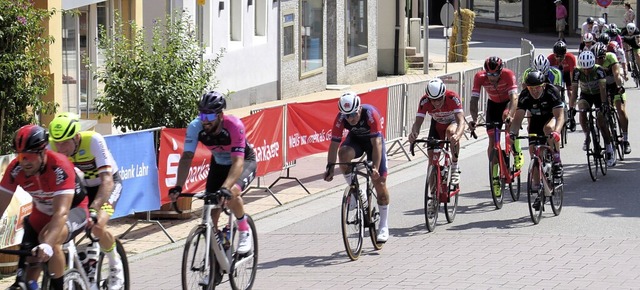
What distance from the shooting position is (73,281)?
9.07 metres

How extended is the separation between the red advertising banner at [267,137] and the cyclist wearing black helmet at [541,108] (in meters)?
3.36

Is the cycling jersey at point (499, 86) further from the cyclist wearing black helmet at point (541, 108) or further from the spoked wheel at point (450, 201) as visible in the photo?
the spoked wheel at point (450, 201)

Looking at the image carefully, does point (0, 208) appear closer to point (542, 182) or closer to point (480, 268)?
point (480, 268)

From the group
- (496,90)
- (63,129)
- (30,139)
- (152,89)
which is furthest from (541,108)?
(30,139)

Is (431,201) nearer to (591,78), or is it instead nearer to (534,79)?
(534,79)

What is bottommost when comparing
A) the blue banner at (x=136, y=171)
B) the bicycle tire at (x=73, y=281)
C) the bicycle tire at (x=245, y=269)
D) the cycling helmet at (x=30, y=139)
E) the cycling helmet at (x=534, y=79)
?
the bicycle tire at (x=245, y=269)

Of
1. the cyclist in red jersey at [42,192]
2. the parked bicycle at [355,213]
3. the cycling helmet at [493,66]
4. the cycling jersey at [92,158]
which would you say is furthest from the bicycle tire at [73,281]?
the cycling helmet at [493,66]

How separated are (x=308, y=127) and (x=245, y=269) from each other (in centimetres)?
750

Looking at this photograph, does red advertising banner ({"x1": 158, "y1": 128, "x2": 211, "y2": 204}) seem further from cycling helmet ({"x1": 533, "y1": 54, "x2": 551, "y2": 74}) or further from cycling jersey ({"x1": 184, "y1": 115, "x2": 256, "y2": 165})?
cycling helmet ({"x1": 533, "y1": 54, "x2": 551, "y2": 74})

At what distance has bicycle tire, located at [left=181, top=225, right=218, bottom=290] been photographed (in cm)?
997

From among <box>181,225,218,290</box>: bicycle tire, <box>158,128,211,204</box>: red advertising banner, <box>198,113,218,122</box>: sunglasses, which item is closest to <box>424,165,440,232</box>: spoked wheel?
<box>158,128,211,204</box>: red advertising banner

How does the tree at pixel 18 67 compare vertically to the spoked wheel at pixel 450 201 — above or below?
above

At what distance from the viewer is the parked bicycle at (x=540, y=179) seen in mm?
14250

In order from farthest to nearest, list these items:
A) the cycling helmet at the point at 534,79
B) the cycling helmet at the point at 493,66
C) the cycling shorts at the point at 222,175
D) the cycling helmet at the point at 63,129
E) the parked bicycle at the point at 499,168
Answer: the cycling helmet at the point at 493,66 < the parked bicycle at the point at 499,168 < the cycling helmet at the point at 534,79 < the cycling shorts at the point at 222,175 < the cycling helmet at the point at 63,129
